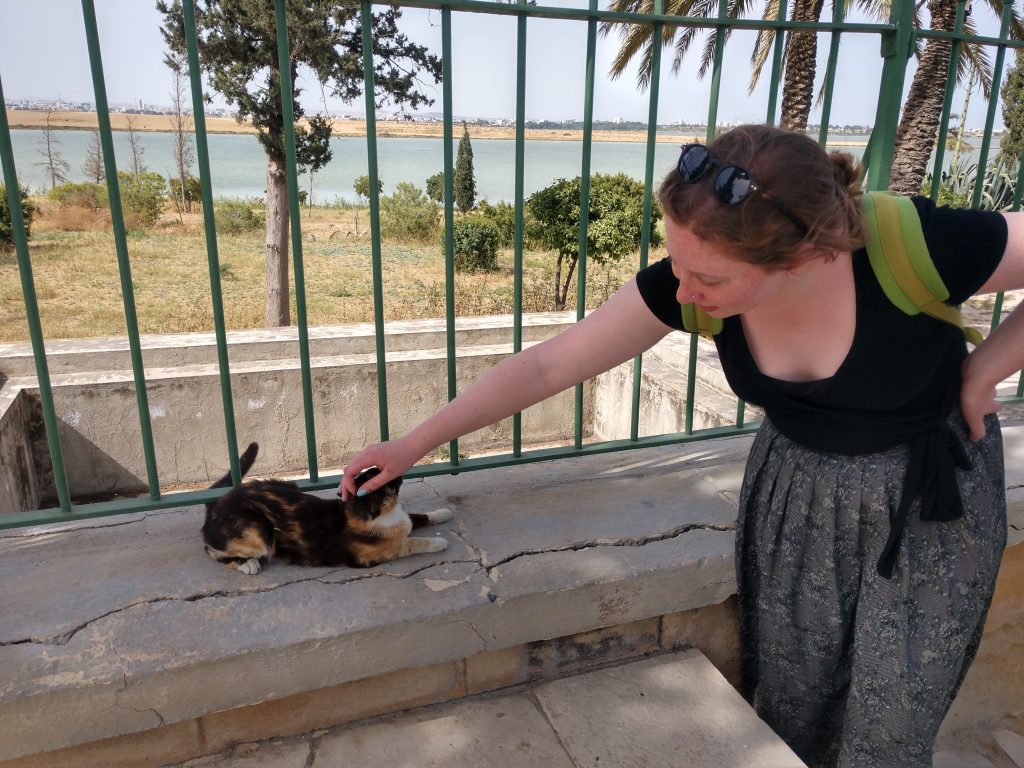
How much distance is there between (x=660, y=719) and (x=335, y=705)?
2.85 feet

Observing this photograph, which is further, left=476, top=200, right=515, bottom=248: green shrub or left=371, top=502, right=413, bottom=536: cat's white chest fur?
left=476, top=200, right=515, bottom=248: green shrub

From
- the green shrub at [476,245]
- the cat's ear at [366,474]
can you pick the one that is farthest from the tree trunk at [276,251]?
the cat's ear at [366,474]

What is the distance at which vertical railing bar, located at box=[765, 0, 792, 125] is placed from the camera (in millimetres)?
2408

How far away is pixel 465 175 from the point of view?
29.7 metres

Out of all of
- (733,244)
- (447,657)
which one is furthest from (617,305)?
(447,657)

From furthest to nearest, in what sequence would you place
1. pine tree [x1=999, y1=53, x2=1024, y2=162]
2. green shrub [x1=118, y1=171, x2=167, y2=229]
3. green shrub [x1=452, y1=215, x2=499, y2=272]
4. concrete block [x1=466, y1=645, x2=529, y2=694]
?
green shrub [x1=118, y1=171, x2=167, y2=229]
green shrub [x1=452, y1=215, x2=499, y2=272]
pine tree [x1=999, y1=53, x2=1024, y2=162]
concrete block [x1=466, y1=645, x2=529, y2=694]

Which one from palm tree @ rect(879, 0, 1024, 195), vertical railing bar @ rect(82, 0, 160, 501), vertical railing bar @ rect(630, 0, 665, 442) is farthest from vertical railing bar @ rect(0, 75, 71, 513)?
palm tree @ rect(879, 0, 1024, 195)

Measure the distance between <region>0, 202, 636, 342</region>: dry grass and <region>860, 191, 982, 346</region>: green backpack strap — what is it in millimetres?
12796

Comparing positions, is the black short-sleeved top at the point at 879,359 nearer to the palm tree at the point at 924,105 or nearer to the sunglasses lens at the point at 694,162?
the sunglasses lens at the point at 694,162

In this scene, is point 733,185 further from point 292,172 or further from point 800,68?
point 800,68

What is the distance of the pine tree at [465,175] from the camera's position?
2788 cm

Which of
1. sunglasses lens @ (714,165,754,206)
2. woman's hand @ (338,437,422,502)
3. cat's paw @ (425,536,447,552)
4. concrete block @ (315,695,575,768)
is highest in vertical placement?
sunglasses lens @ (714,165,754,206)

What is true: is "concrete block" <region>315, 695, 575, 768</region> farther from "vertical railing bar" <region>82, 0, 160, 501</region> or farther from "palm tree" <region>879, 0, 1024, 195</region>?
"palm tree" <region>879, 0, 1024, 195</region>

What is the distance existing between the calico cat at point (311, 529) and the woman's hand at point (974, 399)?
4.83 ft
